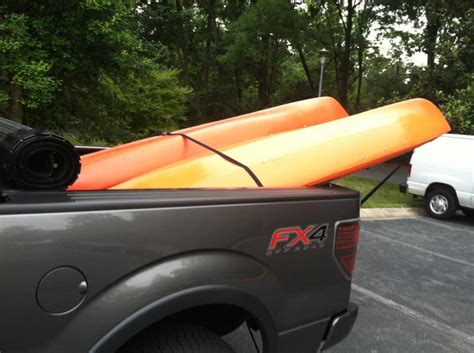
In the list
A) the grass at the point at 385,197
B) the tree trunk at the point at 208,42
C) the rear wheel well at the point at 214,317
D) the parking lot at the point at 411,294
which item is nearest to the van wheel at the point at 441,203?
the grass at the point at 385,197

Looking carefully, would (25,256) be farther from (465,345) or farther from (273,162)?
(465,345)

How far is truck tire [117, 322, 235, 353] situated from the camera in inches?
65.7

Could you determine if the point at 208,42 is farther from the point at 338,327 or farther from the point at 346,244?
the point at 338,327

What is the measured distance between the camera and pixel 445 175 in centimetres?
891

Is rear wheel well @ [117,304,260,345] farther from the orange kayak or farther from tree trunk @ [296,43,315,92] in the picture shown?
tree trunk @ [296,43,315,92]

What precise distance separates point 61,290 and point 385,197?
34.1ft

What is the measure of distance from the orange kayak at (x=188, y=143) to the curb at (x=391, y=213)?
5.64 m

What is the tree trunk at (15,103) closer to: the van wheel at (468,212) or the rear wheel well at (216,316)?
the rear wheel well at (216,316)

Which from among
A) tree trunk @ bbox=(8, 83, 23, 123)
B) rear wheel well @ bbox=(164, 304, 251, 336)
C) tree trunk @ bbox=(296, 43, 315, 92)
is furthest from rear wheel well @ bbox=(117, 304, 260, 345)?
tree trunk @ bbox=(296, 43, 315, 92)

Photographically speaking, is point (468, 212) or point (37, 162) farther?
point (468, 212)

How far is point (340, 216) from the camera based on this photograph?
81.3 inches

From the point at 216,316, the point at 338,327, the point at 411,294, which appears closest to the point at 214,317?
the point at 216,316

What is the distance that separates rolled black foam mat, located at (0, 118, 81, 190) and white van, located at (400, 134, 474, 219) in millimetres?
8673

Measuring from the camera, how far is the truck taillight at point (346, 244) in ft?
6.80
